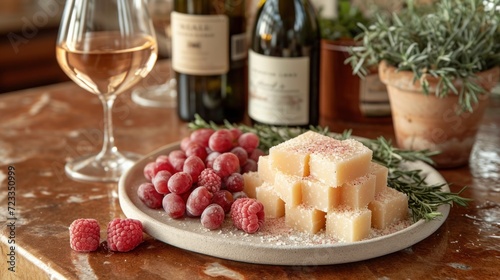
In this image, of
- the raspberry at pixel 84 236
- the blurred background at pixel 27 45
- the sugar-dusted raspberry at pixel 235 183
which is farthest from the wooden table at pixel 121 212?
the blurred background at pixel 27 45

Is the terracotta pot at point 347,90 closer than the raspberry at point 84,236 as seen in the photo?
No

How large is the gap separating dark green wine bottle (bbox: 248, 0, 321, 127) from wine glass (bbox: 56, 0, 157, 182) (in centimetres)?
A: 23

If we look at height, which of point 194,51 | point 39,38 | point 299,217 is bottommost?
point 39,38

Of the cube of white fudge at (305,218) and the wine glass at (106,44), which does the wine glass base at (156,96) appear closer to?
the wine glass at (106,44)

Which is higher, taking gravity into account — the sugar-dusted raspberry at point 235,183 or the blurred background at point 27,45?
the sugar-dusted raspberry at point 235,183

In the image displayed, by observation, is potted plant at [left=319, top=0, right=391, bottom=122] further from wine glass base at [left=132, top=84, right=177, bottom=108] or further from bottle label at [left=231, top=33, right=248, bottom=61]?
wine glass base at [left=132, top=84, right=177, bottom=108]

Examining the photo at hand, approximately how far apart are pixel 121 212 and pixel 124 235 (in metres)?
0.16

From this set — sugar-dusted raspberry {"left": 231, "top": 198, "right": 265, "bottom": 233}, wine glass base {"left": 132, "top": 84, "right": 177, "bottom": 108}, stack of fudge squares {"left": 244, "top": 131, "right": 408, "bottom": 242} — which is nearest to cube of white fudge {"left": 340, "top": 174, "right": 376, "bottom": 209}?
stack of fudge squares {"left": 244, "top": 131, "right": 408, "bottom": 242}

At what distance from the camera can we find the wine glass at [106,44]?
1203 mm

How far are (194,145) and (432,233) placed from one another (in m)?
0.36

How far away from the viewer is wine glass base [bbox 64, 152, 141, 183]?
1250 millimetres

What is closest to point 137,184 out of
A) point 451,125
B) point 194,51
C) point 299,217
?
point 299,217

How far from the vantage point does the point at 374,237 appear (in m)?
0.94

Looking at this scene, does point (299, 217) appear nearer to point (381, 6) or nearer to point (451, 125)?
point (451, 125)
